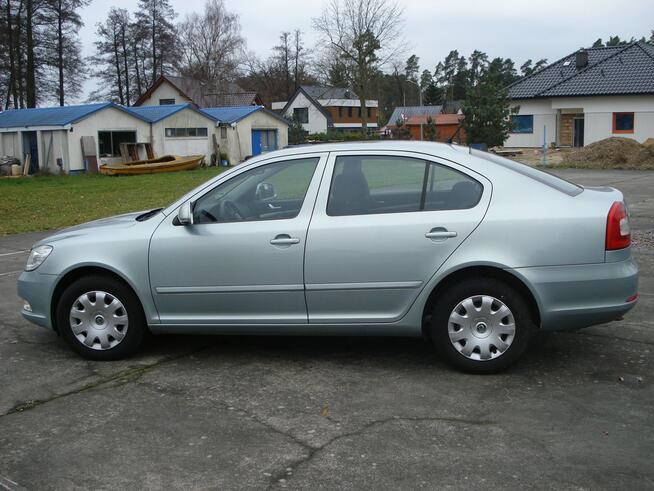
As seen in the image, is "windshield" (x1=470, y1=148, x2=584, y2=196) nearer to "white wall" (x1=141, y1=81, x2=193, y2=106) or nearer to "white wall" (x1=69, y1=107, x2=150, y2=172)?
"white wall" (x1=69, y1=107, x2=150, y2=172)

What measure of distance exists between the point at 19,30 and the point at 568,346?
2049 inches

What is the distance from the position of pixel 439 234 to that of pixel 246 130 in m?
42.1

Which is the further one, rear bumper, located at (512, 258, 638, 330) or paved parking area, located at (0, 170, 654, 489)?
rear bumper, located at (512, 258, 638, 330)

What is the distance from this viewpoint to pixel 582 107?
48094mm

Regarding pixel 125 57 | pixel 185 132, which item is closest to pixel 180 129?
pixel 185 132

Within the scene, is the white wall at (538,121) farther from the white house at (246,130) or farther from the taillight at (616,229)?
the taillight at (616,229)

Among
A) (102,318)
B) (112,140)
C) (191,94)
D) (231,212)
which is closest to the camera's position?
(231,212)

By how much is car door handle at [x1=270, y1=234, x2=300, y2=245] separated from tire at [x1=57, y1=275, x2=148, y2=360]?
1.20 meters

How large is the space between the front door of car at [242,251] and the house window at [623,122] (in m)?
45.7

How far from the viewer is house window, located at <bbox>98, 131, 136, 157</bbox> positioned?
38.4 meters

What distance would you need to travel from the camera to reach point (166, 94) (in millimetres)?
63844

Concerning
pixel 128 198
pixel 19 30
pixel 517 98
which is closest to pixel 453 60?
pixel 517 98

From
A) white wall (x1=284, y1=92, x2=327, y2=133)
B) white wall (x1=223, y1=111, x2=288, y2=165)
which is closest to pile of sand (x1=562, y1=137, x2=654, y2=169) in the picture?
white wall (x1=223, y1=111, x2=288, y2=165)

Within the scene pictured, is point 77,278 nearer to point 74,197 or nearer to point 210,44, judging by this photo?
point 74,197
